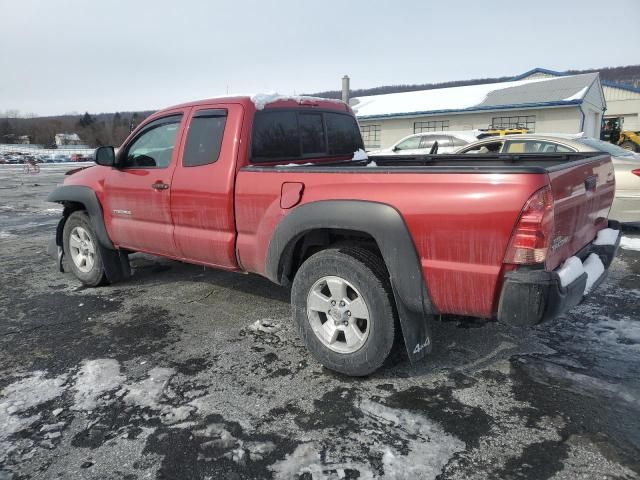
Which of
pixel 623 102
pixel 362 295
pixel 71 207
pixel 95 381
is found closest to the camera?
pixel 362 295

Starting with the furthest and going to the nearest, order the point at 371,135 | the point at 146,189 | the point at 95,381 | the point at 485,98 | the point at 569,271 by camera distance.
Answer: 1. the point at 371,135
2. the point at 485,98
3. the point at 146,189
4. the point at 95,381
5. the point at 569,271

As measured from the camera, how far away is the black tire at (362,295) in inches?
117

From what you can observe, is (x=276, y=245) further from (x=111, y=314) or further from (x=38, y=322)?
(x=38, y=322)

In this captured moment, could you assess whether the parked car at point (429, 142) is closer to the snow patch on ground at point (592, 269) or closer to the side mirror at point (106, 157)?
the side mirror at point (106, 157)

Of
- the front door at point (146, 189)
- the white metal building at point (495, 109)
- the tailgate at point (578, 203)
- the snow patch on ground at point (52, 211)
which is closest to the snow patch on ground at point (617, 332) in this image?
the tailgate at point (578, 203)

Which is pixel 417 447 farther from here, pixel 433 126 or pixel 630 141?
pixel 630 141

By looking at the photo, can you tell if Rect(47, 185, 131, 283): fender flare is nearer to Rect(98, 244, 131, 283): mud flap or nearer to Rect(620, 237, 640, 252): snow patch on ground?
Rect(98, 244, 131, 283): mud flap

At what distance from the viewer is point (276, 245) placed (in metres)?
3.34

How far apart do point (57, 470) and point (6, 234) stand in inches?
315

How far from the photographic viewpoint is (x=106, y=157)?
4609mm

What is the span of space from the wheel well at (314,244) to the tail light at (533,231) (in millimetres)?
932

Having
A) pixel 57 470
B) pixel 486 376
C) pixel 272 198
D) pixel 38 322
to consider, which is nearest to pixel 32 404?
pixel 57 470

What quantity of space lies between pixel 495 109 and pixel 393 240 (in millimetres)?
23766

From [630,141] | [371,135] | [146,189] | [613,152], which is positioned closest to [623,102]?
[630,141]
